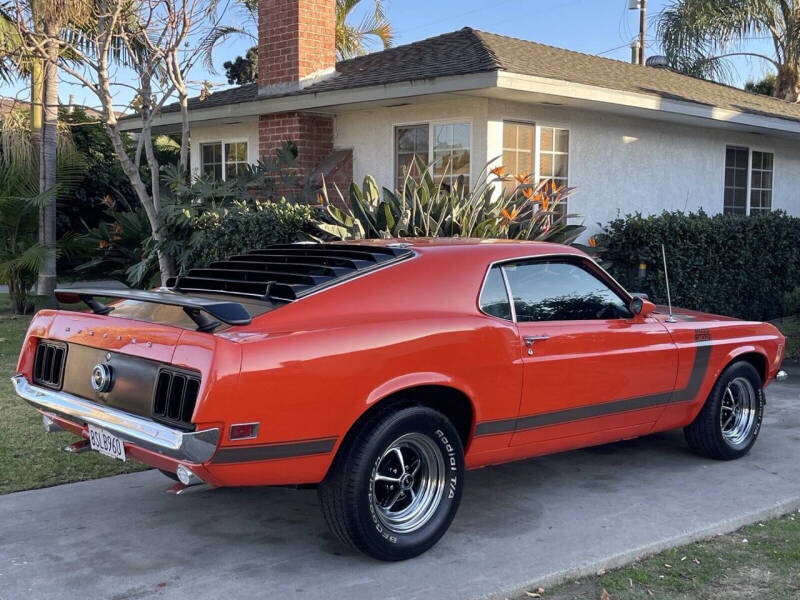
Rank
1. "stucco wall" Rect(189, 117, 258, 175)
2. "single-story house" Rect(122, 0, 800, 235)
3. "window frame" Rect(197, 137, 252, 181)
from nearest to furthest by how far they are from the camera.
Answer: "single-story house" Rect(122, 0, 800, 235) < "stucco wall" Rect(189, 117, 258, 175) < "window frame" Rect(197, 137, 252, 181)

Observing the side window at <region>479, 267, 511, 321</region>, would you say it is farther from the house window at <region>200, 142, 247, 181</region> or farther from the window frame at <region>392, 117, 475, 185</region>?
the house window at <region>200, 142, 247, 181</region>

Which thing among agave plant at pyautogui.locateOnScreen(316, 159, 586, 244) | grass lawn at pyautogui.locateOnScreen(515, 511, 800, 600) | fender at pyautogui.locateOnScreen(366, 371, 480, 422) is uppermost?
agave plant at pyautogui.locateOnScreen(316, 159, 586, 244)

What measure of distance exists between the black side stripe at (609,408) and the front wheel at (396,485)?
0.33 m

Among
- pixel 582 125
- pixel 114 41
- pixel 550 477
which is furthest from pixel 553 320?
pixel 114 41

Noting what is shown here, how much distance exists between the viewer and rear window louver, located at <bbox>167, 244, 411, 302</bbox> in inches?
176

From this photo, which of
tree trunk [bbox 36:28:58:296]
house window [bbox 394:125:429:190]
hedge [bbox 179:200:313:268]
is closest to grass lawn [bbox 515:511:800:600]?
hedge [bbox 179:200:313:268]

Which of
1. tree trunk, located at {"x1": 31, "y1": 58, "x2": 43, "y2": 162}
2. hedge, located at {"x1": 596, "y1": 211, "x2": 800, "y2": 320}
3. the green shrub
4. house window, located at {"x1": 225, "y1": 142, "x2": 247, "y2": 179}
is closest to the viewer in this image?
hedge, located at {"x1": 596, "y1": 211, "x2": 800, "y2": 320}

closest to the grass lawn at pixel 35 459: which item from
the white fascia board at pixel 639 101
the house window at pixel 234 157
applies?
the white fascia board at pixel 639 101

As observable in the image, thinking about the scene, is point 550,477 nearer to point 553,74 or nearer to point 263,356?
point 263,356

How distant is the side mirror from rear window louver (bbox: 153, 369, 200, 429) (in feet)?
9.65

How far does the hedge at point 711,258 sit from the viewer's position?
11.0 meters

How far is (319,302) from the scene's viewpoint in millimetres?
4285

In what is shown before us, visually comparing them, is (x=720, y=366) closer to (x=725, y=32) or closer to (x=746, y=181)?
(x=746, y=181)

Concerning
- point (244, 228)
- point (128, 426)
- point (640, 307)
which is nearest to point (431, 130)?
point (244, 228)
